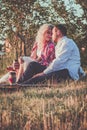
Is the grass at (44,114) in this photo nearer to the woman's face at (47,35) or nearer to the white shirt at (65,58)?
the white shirt at (65,58)

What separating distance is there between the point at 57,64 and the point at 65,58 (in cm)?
21

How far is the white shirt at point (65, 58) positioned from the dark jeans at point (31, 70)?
19 centimetres

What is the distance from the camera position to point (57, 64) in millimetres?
11516

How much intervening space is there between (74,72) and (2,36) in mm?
7017

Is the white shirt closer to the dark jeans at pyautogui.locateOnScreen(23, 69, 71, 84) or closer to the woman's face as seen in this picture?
the dark jeans at pyautogui.locateOnScreen(23, 69, 71, 84)

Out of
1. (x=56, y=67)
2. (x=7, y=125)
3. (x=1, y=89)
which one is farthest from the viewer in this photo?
(x=56, y=67)

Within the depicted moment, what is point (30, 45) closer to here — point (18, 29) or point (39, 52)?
point (18, 29)

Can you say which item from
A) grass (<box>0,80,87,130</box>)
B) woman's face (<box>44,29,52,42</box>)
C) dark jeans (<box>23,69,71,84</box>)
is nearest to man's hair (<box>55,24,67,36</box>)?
woman's face (<box>44,29,52,42</box>)

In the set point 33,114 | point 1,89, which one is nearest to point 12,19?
point 1,89

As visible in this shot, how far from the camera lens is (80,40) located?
17812 mm

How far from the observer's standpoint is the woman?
11586 mm

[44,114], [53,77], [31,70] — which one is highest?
[31,70]

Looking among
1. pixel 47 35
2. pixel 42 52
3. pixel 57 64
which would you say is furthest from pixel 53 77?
pixel 47 35

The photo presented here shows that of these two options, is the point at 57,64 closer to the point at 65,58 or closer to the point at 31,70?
the point at 65,58
